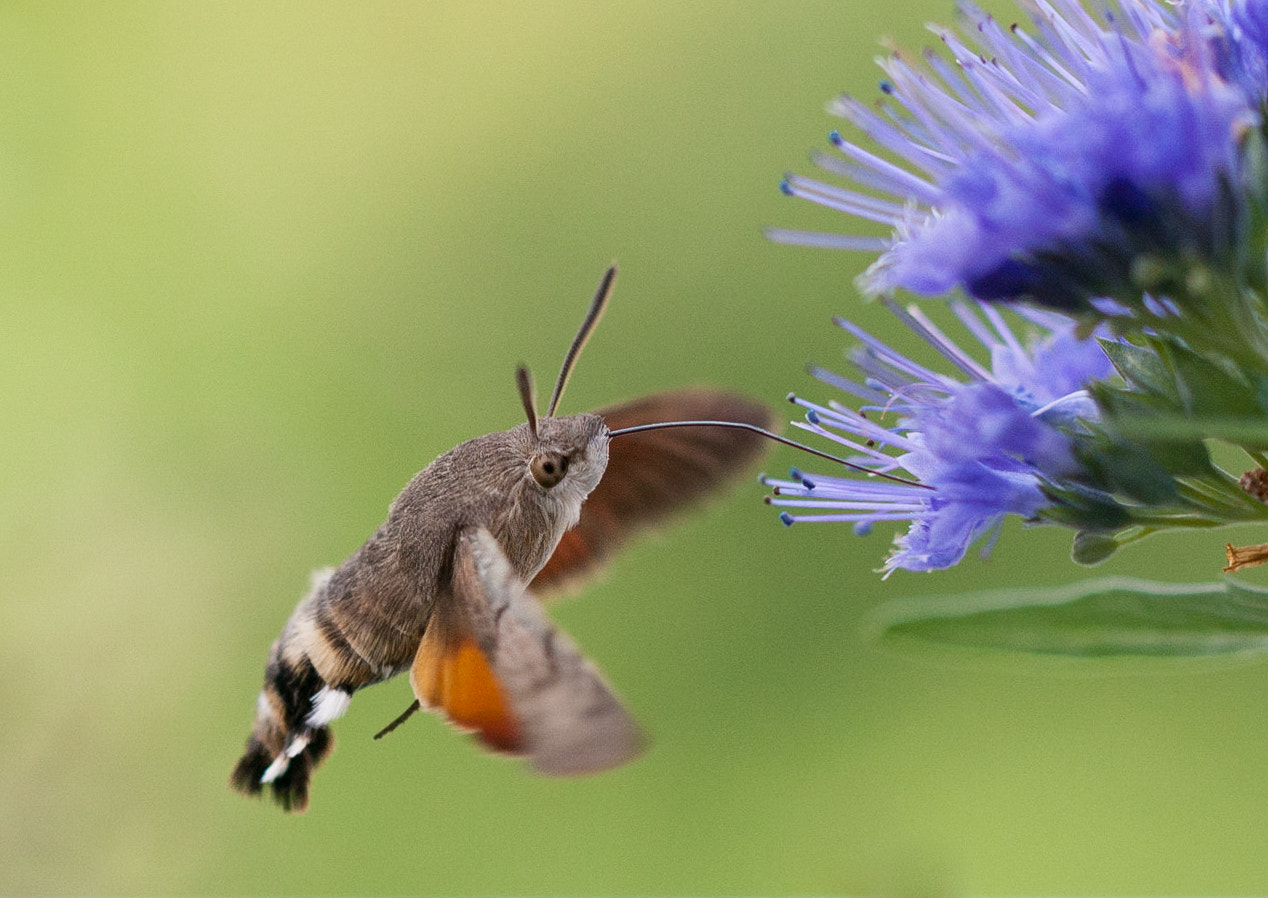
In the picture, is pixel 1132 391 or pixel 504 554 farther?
pixel 504 554

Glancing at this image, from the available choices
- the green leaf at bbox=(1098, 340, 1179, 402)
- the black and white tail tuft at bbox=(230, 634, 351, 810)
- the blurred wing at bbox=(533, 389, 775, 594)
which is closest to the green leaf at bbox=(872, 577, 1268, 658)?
the green leaf at bbox=(1098, 340, 1179, 402)

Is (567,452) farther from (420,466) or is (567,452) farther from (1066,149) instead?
(420,466)

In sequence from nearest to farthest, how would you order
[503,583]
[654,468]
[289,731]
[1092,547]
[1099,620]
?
[1099,620]
[1092,547]
[503,583]
[289,731]
[654,468]

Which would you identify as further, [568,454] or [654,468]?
[654,468]

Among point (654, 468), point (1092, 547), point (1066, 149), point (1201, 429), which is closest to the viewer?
point (1201, 429)

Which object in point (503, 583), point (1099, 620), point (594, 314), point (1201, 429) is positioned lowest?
point (1099, 620)

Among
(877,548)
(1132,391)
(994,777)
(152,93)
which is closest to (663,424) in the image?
(1132,391)

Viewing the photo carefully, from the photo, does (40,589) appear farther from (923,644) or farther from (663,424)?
(923,644)

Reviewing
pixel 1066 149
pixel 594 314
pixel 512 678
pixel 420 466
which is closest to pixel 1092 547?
pixel 1066 149
